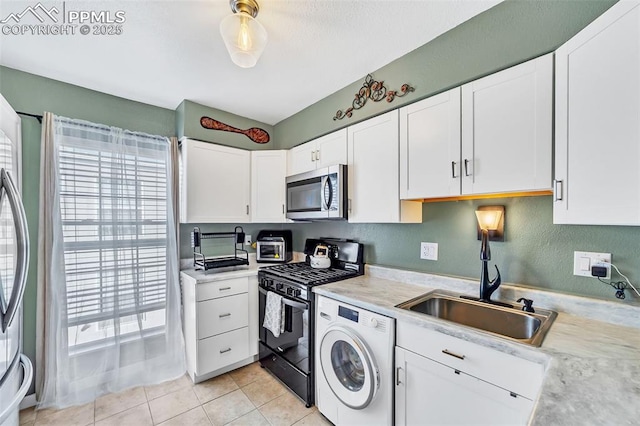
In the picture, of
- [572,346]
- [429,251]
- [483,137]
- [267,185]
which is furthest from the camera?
[267,185]

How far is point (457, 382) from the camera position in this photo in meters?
1.21

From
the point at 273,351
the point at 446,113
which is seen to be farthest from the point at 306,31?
the point at 273,351

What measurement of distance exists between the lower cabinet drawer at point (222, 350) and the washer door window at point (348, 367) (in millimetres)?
946

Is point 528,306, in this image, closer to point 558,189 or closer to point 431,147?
point 558,189

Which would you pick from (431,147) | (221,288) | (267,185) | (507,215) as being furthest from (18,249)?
(507,215)

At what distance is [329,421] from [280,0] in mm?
2571

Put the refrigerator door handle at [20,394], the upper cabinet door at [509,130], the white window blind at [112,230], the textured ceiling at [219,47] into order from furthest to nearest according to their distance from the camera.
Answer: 1. the white window blind at [112,230]
2. the textured ceiling at [219,47]
3. the upper cabinet door at [509,130]
4. the refrigerator door handle at [20,394]

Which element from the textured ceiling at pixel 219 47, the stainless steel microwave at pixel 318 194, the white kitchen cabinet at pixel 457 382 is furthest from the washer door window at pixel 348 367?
the textured ceiling at pixel 219 47

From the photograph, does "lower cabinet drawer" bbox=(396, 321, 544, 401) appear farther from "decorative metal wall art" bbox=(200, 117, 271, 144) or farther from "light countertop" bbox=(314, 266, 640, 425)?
"decorative metal wall art" bbox=(200, 117, 271, 144)

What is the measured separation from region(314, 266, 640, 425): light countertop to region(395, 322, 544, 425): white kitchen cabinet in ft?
0.18

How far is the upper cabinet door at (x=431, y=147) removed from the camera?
1.58m

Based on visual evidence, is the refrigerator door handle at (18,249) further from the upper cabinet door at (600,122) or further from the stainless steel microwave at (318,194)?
the upper cabinet door at (600,122)

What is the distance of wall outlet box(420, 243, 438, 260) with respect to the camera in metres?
1.92

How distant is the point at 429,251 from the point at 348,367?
0.96 meters
